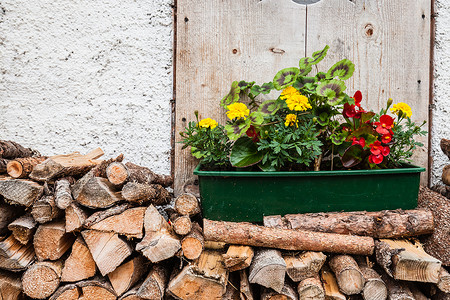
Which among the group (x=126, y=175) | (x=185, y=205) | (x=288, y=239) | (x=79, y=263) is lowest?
(x=79, y=263)

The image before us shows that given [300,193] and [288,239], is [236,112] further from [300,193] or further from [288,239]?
[288,239]

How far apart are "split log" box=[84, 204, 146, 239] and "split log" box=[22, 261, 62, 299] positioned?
23 centimetres

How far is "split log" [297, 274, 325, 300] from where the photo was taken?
1099 mm

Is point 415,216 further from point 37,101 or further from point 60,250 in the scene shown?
point 37,101

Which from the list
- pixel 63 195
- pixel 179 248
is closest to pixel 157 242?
pixel 179 248

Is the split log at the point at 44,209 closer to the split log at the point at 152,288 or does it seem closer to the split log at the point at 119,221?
the split log at the point at 119,221

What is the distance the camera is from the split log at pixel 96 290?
116 cm

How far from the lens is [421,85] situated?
5.64 feet

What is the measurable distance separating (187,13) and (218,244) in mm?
1226

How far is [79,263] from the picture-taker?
1174mm

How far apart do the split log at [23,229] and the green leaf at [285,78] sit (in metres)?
1.14

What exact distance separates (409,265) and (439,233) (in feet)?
0.92

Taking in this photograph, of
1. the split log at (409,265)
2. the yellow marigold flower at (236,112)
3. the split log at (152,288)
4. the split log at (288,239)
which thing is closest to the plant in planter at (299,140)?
the yellow marigold flower at (236,112)

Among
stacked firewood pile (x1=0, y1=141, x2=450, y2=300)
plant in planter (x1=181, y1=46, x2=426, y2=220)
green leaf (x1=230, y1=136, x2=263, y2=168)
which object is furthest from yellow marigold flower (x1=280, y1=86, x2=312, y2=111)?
stacked firewood pile (x1=0, y1=141, x2=450, y2=300)
